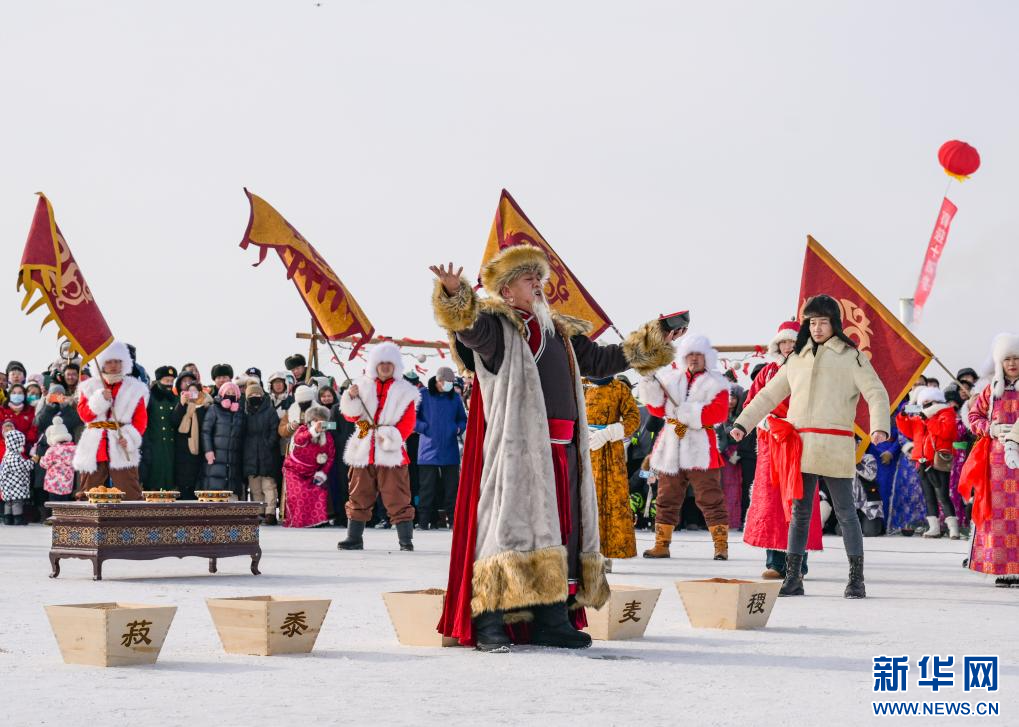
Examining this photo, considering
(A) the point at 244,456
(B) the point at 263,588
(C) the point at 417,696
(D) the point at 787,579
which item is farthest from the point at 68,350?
(C) the point at 417,696

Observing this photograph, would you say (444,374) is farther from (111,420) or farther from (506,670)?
(506,670)

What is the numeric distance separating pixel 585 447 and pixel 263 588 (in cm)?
369

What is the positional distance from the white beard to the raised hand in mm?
529

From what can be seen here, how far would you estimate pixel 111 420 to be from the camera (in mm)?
13930

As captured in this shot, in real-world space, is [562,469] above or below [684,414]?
below

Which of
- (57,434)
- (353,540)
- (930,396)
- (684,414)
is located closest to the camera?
(684,414)

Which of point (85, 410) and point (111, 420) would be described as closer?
point (111, 420)

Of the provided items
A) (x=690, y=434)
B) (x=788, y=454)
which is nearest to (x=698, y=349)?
(x=690, y=434)

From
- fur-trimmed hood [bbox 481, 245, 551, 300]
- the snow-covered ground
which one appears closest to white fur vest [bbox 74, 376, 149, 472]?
the snow-covered ground

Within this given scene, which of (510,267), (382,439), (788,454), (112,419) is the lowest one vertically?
(788,454)

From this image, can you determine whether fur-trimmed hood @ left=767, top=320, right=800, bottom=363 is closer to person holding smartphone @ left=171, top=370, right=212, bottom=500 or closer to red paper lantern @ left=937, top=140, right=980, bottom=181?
red paper lantern @ left=937, top=140, right=980, bottom=181

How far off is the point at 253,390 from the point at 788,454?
11044 millimetres

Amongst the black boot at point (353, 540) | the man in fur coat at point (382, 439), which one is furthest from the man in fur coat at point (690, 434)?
the black boot at point (353, 540)

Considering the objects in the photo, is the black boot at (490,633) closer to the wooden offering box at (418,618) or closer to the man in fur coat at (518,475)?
the man in fur coat at (518,475)
